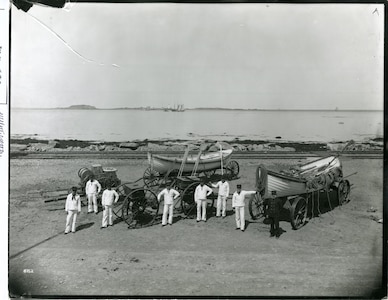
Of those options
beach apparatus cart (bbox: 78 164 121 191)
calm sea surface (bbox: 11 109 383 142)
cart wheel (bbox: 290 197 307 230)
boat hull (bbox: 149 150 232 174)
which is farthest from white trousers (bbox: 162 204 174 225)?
cart wheel (bbox: 290 197 307 230)

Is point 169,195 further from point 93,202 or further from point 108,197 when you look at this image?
point 93,202

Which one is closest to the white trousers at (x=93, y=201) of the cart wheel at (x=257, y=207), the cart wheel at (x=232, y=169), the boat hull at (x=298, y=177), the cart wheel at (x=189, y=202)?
the cart wheel at (x=189, y=202)

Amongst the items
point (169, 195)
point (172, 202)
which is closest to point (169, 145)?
point (169, 195)

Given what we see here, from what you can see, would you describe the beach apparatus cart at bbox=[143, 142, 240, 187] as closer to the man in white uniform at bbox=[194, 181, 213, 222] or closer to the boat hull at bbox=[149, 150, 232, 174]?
the boat hull at bbox=[149, 150, 232, 174]

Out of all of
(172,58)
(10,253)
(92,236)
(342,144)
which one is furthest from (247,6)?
(10,253)

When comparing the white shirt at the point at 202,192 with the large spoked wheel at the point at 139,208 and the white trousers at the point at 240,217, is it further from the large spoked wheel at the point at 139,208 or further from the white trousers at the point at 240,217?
the large spoked wheel at the point at 139,208

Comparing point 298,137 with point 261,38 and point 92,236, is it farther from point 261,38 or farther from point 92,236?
point 92,236
